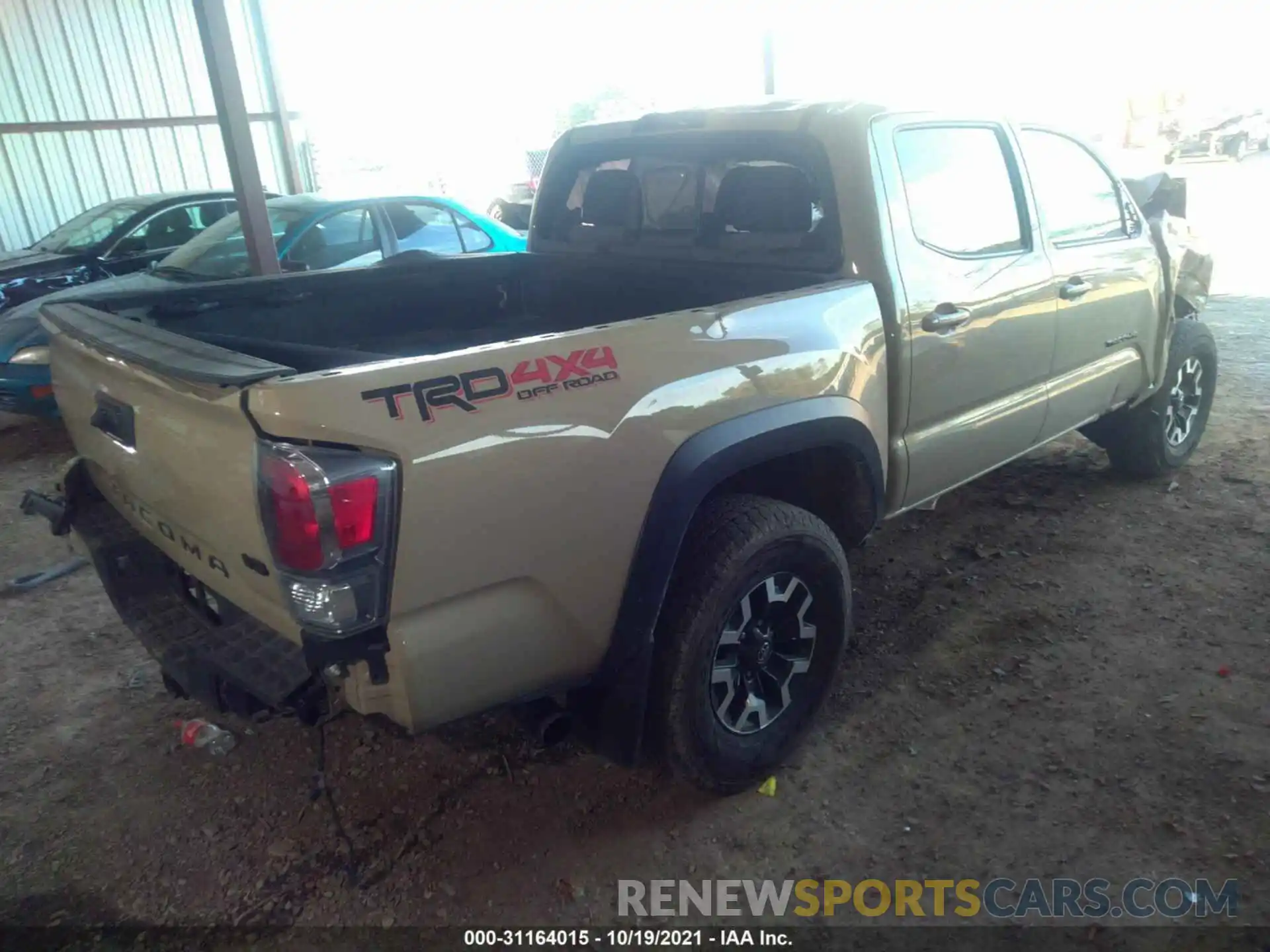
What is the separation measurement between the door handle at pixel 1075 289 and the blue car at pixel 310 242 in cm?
407

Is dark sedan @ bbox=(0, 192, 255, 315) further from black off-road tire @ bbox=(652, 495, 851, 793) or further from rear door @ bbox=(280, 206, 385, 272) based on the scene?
black off-road tire @ bbox=(652, 495, 851, 793)

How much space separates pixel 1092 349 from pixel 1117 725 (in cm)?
165

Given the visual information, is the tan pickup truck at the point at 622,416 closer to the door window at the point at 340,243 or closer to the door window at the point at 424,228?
the door window at the point at 340,243

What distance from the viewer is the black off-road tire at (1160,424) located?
4.49m

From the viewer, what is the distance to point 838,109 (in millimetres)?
2807

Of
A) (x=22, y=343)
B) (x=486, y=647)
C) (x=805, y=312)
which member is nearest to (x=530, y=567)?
(x=486, y=647)

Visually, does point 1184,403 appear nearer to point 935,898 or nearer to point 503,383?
point 935,898

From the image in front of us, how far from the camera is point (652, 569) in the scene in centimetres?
216

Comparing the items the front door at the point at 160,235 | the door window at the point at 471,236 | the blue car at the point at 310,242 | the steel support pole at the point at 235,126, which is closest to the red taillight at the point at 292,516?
the steel support pole at the point at 235,126

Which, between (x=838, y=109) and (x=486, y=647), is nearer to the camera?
(x=486, y=647)

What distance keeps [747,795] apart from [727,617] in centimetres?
63

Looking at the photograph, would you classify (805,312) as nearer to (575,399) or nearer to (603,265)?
(575,399)

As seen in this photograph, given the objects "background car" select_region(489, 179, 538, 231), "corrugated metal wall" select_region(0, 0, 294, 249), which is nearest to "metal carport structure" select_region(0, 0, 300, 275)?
"corrugated metal wall" select_region(0, 0, 294, 249)

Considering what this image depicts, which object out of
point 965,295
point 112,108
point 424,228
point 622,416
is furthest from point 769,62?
point 112,108
